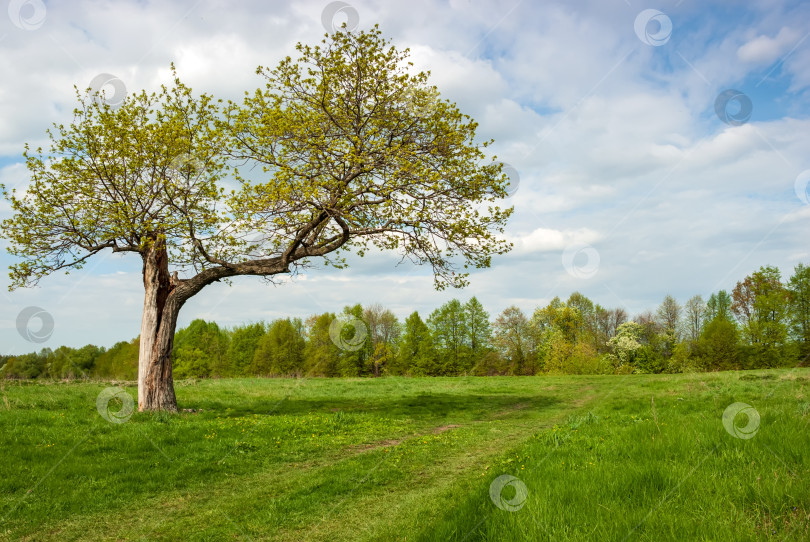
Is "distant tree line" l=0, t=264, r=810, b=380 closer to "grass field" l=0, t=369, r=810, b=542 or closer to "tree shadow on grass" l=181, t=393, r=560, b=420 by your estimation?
"tree shadow on grass" l=181, t=393, r=560, b=420

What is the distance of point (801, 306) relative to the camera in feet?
203

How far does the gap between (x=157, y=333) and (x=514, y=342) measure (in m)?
64.0

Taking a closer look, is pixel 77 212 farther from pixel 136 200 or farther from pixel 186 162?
pixel 186 162

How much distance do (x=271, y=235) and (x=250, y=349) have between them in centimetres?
7396

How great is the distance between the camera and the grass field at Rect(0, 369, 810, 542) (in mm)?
4770

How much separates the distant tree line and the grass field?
161ft

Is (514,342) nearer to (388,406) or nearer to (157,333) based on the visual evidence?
(388,406)

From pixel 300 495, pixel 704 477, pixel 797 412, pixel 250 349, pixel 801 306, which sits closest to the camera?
pixel 704 477

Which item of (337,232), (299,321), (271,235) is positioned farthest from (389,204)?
(299,321)

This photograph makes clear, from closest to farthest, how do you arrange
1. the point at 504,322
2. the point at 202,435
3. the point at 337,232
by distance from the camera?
the point at 202,435 < the point at 337,232 < the point at 504,322

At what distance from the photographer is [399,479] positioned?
8883mm

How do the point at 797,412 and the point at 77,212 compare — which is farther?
the point at 77,212

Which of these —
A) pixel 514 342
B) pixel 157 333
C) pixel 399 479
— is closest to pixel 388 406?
pixel 157 333

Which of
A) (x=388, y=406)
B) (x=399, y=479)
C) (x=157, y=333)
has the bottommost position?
(x=388, y=406)
